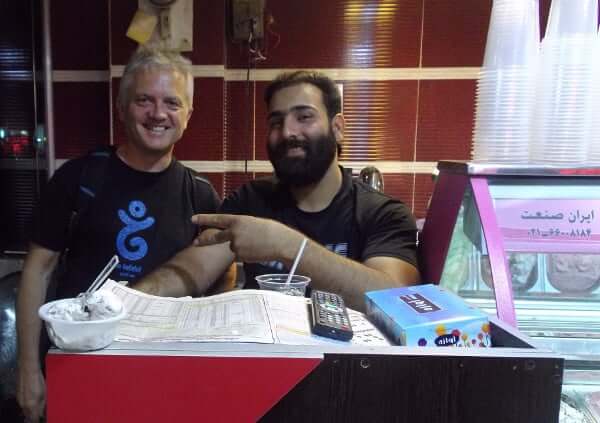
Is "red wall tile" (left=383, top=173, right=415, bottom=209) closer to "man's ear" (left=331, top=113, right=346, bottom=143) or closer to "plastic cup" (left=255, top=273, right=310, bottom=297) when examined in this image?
"man's ear" (left=331, top=113, right=346, bottom=143)

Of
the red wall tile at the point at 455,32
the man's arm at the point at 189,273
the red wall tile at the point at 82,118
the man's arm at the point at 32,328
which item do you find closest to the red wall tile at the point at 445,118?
the red wall tile at the point at 455,32

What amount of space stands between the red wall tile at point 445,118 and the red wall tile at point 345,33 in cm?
23

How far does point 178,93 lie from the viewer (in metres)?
1.59

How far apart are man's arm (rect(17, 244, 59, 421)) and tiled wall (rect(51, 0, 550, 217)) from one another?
1.34 m

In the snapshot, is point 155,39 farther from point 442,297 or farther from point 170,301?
point 442,297

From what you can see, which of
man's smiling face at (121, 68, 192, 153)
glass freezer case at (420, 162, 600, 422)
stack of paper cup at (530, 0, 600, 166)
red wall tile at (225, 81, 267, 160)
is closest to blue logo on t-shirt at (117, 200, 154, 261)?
man's smiling face at (121, 68, 192, 153)

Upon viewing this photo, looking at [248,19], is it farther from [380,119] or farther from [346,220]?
[346,220]

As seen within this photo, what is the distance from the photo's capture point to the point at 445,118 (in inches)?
107

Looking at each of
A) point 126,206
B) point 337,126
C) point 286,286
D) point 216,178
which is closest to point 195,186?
point 126,206

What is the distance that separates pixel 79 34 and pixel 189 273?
2168 mm

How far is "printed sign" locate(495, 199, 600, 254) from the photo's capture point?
0.98 m

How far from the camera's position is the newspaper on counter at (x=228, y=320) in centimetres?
62

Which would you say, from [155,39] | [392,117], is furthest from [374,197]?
[155,39]

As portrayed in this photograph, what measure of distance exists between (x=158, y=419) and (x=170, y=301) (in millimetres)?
239
